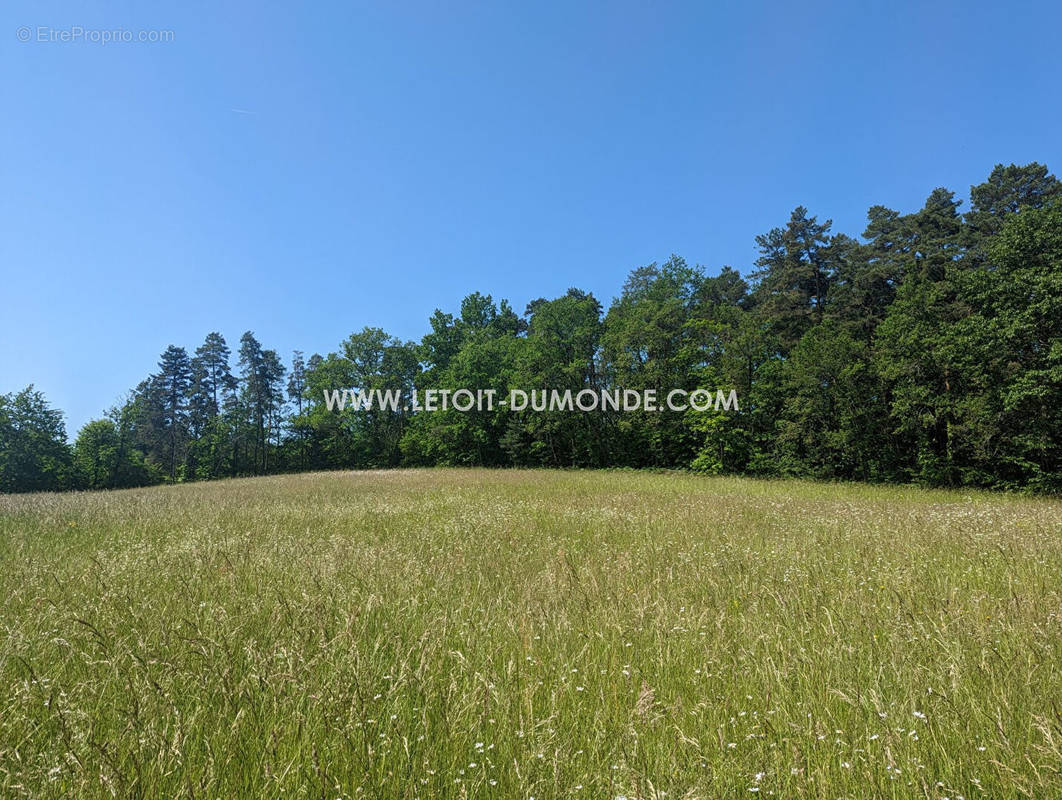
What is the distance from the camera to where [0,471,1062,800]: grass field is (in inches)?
61.3

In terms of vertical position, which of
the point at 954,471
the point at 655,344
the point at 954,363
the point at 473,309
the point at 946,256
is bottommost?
the point at 954,471

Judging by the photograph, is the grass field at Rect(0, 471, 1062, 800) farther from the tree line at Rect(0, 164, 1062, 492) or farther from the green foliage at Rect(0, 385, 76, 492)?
the green foliage at Rect(0, 385, 76, 492)

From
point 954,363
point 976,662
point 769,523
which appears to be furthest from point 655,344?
point 976,662

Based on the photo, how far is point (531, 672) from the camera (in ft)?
7.72

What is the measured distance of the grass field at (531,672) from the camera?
5.11ft

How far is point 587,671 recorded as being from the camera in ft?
Answer: 7.73

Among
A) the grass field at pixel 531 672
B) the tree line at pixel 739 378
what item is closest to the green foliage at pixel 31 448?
the tree line at pixel 739 378

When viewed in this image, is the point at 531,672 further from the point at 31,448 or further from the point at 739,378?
the point at 31,448

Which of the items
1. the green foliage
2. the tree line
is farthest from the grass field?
the green foliage

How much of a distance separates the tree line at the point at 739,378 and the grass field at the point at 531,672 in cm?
2005

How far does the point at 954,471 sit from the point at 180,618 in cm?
3025

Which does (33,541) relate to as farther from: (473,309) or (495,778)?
(473,309)

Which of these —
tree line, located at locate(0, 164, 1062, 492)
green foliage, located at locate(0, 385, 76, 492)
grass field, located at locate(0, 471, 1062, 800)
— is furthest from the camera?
green foliage, located at locate(0, 385, 76, 492)

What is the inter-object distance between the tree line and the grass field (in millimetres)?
20049
